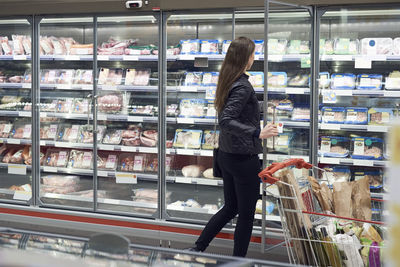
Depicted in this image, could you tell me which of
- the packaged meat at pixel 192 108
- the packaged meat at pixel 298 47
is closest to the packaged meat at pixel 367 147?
the packaged meat at pixel 298 47

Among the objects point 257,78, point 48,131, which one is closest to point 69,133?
point 48,131

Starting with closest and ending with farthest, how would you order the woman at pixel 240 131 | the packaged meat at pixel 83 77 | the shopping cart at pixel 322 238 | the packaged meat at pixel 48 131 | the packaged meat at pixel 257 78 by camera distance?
the shopping cart at pixel 322 238 < the woman at pixel 240 131 < the packaged meat at pixel 257 78 < the packaged meat at pixel 83 77 < the packaged meat at pixel 48 131

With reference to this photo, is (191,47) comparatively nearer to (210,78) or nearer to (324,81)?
(210,78)

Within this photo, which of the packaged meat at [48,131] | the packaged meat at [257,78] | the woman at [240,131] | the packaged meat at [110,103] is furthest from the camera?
the packaged meat at [48,131]

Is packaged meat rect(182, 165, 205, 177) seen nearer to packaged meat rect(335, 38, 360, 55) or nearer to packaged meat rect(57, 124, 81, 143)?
packaged meat rect(57, 124, 81, 143)

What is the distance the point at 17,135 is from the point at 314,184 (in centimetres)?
337

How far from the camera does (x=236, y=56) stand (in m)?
3.21

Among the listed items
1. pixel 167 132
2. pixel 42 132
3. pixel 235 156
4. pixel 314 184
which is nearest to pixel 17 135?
pixel 42 132

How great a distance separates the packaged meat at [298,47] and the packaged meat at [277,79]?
0.19m

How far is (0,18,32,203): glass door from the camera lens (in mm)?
4984

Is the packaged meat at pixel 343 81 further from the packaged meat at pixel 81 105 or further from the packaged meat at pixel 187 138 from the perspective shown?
the packaged meat at pixel 81 105

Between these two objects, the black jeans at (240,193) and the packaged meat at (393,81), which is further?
the packaged meat at (393,81)

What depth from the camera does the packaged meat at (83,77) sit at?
4.85 metres

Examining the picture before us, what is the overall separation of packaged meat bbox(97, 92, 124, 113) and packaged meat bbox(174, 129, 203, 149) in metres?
0.62
